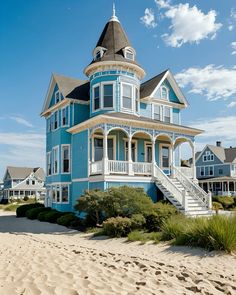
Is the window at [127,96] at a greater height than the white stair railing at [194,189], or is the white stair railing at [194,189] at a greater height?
the window at [127,96]

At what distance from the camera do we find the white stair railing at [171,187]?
19.2 metres

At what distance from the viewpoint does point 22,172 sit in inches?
3152

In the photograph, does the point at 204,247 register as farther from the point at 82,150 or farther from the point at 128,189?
the point at 82,150

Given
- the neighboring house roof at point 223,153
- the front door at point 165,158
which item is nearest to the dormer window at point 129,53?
the front door at point 165,158

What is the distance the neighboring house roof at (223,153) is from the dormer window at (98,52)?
40086 millimetres

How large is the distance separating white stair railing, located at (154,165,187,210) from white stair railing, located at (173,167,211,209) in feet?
4.82

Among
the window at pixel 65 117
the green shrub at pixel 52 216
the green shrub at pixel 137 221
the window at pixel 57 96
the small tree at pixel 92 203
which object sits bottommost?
the green shrub at pixel 52 216

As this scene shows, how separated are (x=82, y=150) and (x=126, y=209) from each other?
8109mm

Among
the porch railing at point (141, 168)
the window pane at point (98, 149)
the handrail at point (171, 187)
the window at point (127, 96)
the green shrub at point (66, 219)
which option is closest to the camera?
the handrail at point (171, 187)

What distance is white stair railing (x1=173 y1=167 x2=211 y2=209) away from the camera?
20.4m

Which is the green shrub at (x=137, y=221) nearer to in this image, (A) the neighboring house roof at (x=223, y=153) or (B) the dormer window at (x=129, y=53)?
(B) the dormer window at (x=129, y=53)

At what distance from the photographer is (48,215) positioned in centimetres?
2212

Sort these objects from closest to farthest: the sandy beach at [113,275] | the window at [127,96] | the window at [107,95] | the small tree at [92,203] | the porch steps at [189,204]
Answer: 1. the sandy beach at [113,275]
2. the small tree at [92,203]
3. the porch steps at [189,204]
4. the window at [107,95]
5. the window at [127,96]

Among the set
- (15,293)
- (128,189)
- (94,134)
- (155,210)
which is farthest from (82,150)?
(15,293)
